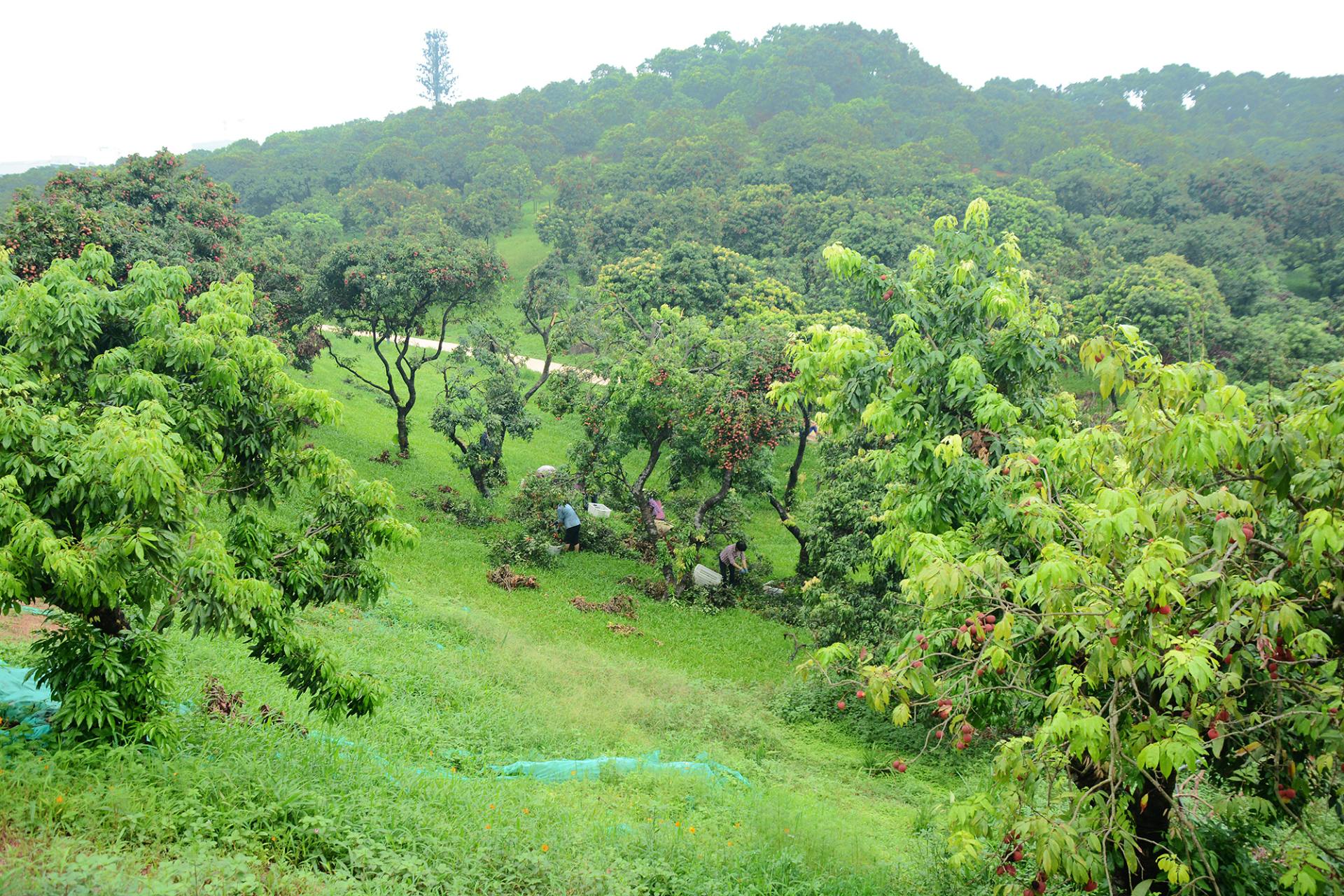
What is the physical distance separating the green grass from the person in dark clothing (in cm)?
466

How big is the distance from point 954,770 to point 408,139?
82432 millimetres

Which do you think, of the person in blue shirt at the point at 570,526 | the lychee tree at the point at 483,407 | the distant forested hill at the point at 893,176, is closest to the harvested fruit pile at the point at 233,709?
the person in blue shirt at the point at 570,526

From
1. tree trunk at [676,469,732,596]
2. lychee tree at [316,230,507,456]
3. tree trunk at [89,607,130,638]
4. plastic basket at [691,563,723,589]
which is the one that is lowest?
plastic basket at [691,563,723,589]

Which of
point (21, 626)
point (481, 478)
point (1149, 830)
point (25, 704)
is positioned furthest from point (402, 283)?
point (1149, 830)

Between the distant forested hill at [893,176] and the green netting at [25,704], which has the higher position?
the distant forested hill at [893,176]

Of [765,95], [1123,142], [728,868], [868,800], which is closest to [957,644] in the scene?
[728,868]

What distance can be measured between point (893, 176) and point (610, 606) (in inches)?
1839

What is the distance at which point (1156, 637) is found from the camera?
4.53 metres

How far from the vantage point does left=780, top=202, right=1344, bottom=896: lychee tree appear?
14.5ft

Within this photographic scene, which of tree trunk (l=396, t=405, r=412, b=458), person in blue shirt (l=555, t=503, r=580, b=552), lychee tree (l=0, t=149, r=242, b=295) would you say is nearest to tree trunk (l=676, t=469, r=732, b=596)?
person in blue shirt (l=555, t=503, r=580, b=552)

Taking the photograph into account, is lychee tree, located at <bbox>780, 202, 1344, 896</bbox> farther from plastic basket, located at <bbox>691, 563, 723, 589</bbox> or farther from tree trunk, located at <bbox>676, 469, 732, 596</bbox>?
plastic basket, located at <bbox>691, 563, 723, 589</bbox>

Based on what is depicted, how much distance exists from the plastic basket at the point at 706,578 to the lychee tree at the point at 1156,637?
1310cm

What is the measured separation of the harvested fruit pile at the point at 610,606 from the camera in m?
18.2

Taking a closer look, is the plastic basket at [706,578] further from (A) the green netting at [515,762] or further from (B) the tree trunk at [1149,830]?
(B) the tree trunk at [1149,830]
